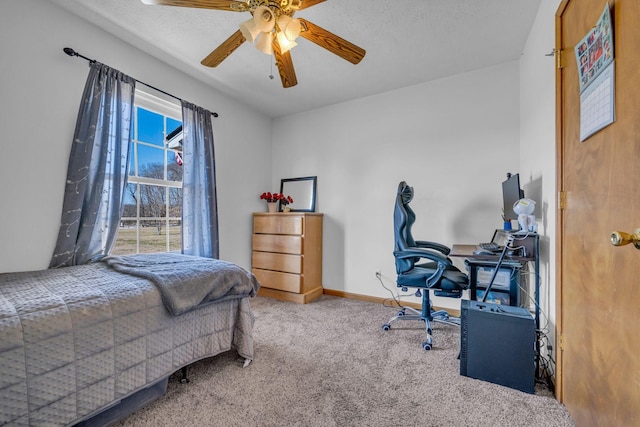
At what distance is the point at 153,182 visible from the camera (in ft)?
8.86

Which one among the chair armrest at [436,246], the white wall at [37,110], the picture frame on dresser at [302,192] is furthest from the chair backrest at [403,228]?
the white wall at [37,110]

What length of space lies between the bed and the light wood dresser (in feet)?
4.28

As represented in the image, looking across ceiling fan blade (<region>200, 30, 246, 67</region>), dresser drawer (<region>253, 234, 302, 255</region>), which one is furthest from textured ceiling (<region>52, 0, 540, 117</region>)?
dresser drawer (<region>253, 234, 302, 255</region>)

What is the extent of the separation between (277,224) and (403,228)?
162cm

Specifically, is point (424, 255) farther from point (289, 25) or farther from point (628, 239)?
point (289, 25)

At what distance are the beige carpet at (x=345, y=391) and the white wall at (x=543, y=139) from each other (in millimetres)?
621

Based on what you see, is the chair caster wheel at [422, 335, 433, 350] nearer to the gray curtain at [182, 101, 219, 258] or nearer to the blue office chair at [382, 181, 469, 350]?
the blue office chair at [382, 181, 469, 350]

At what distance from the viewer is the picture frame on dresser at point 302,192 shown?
3682 mm

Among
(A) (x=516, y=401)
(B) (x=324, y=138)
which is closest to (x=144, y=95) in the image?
(B) (x=324, y=138)

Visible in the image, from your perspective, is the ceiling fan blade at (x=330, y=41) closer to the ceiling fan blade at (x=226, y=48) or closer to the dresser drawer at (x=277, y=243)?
the ceiling fan blade at (x=226, y=48)

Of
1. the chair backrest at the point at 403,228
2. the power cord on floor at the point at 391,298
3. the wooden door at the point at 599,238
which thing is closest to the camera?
the wooden door at the point at 599,238

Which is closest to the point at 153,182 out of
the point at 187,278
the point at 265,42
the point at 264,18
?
the point at 187,278

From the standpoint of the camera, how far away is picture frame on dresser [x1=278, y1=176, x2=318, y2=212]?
3.68m

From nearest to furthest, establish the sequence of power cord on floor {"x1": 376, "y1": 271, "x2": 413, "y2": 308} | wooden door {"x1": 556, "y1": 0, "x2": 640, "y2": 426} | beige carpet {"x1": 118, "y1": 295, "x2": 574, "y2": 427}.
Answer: wooden door {"x1": 556, "y1": 0, "x2": 640, "y2": 426}, beige carpet {"x1": 118, "y1": 295, "x2": 574, "y2": 427}, power cord on floor {"x1": 376, "y1": 271, "x2": 413, "y2": 308}
